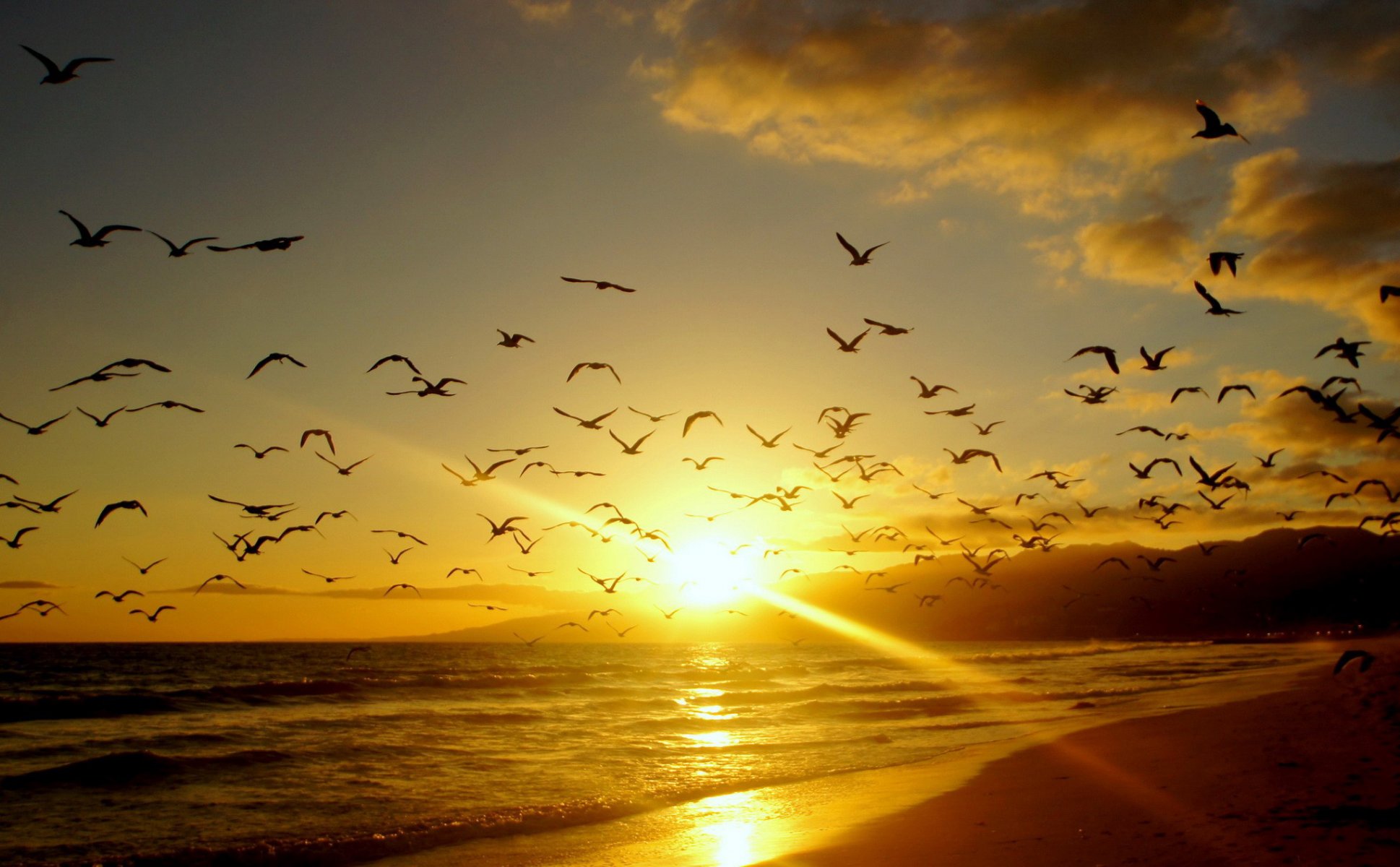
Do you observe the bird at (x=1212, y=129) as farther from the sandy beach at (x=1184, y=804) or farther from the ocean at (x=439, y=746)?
the ocean at (x=439, y=746)

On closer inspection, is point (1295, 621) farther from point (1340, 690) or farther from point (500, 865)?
point (500, 865)

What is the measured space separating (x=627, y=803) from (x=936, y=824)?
22.5 ft

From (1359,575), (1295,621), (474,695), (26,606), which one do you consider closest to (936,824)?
(26,606)

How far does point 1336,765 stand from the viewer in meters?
13.6

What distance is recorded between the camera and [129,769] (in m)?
22.0

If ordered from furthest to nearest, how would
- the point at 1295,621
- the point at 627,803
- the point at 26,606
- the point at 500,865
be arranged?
the point at 1295,621, the point at 26,606, the point at 627,803, the point at 500,865

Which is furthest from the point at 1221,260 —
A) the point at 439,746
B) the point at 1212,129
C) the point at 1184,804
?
the point at 439,746

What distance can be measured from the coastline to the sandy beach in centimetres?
8

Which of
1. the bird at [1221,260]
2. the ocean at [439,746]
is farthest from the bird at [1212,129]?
the ocean at [439,746]

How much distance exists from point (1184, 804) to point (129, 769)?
83.5 ft

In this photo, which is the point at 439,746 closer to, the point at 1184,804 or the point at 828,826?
the point at 828,826

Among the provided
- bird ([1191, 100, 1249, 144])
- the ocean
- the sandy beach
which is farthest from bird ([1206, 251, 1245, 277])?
the ocean

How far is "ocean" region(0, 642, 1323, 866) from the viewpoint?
15844mm

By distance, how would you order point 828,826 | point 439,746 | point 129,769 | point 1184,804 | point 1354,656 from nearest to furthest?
1. point 1354,656
2. point 1184,804
3. point 828,826
4. point 129,769
5. point 439,746
